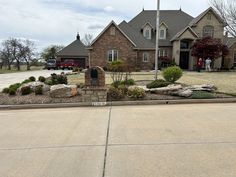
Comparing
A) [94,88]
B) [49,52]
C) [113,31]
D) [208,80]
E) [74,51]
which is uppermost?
[113,31]

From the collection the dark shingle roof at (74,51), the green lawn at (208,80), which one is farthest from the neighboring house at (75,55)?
the green lawn at (208,80)

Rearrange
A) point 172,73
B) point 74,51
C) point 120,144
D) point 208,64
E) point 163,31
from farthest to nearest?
point 74,51 < point 163,31 < point 208,64 < point 172,73 < point 120,144

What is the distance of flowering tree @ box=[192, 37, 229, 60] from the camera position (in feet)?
110

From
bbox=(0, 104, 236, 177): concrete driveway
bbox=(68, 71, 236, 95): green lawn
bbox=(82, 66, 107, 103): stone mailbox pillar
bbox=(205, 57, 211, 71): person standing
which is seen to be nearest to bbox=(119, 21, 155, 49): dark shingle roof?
bbox=(205, 57, 211, 71): person standing

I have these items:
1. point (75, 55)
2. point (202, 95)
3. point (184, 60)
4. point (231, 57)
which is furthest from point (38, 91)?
point (75, 55)

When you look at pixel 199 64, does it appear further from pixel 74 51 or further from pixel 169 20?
pixel 74 51

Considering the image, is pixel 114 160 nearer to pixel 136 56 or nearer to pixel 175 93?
Answer: pixel 175 93

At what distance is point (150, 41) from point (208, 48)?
8.28m

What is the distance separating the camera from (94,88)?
35.6 ft

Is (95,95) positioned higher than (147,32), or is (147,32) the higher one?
(147,32)

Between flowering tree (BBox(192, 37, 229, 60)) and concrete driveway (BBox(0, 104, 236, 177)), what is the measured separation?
2623cm

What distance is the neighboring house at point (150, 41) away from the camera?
35531 millimetres

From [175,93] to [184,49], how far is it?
28147 millimetres

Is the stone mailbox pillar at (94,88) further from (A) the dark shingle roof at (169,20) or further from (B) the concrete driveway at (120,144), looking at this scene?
(A) the dark shingle roof at (169,20)
